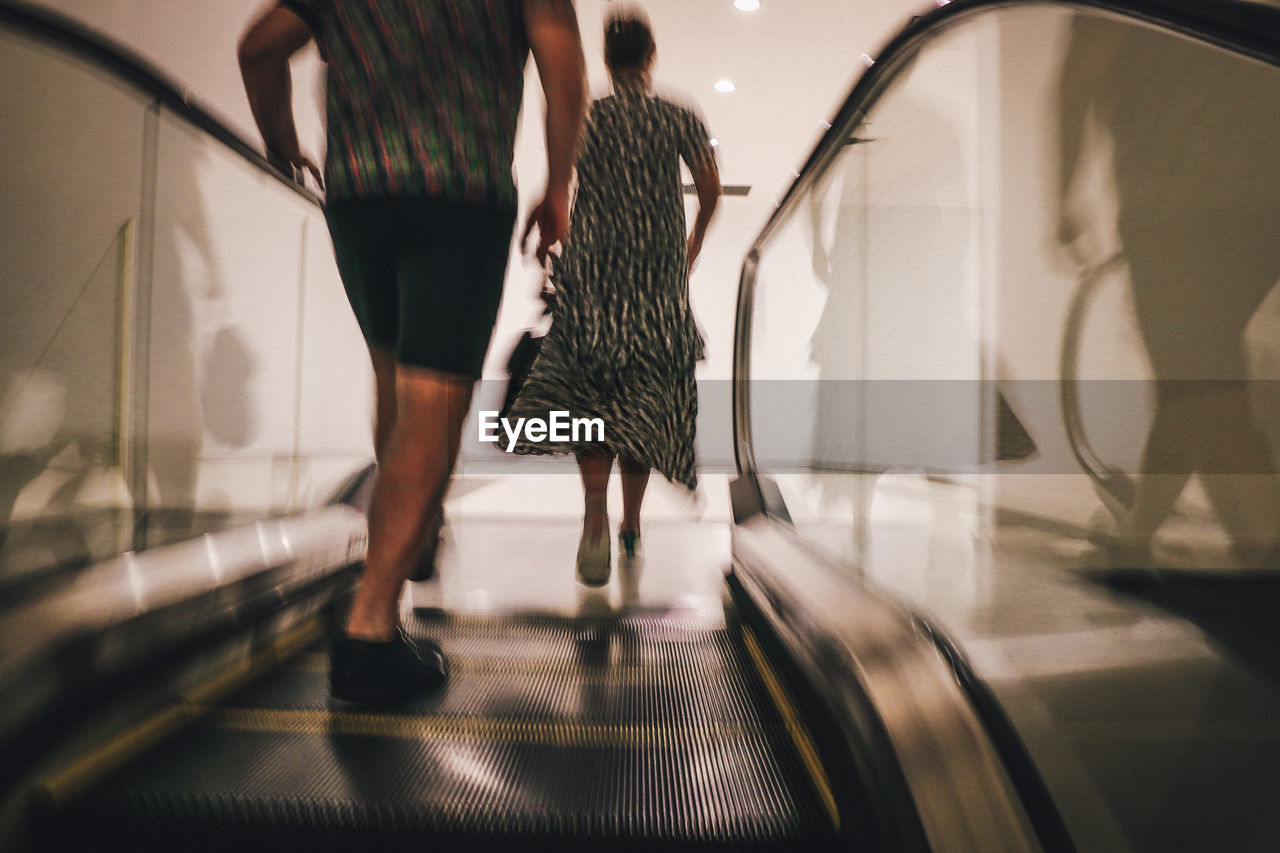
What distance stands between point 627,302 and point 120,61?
1.23 meters

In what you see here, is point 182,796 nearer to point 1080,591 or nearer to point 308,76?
point 1080,591

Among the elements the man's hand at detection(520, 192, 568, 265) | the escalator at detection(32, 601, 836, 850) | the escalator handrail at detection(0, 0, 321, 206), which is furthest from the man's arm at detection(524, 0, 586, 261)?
the escalator at detection(32, 601, 836, 850)

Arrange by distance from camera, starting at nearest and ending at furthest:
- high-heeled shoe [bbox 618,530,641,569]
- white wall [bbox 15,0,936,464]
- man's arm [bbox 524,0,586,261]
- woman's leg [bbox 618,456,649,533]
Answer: man's arm [bbox 524,0,586,261] < woman's leg [bbox 618,456,649,533] < high-heeled shoe [bbox 618,530,641,569] < white wall [bbox 15,0,936,464]

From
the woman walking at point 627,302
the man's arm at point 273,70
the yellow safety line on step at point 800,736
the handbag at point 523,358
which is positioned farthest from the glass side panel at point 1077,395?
the man's arm at point 273,70

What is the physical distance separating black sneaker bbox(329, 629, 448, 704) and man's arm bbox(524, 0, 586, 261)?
76 centimetres

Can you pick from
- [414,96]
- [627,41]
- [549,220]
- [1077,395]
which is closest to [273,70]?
[414,96]

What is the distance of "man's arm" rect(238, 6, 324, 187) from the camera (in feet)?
4.10

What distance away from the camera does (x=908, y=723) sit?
844 millimetres

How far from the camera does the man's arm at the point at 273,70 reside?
1250mm

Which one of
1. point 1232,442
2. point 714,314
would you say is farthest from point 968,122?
point 714,314

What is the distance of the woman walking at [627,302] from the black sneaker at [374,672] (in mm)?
827

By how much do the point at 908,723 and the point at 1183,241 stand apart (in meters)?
1.46

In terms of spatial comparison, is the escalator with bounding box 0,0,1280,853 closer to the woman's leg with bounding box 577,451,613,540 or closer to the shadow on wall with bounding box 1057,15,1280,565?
the shadow on wall with bounding box 1057,15,1280,565

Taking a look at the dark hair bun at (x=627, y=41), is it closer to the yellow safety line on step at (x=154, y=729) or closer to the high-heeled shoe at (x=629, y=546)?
the high-heeled shoe at (x=629, y=546)
